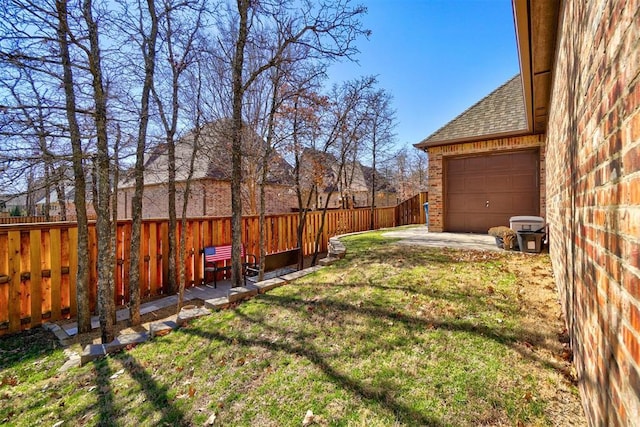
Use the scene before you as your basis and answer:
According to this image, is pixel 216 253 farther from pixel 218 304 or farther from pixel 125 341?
pixel 125 341

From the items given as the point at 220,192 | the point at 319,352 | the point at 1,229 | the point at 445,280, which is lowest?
the point at 319,352

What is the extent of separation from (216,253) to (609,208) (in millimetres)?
7523

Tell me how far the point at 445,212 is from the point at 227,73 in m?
7.75

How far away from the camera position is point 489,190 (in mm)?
8938

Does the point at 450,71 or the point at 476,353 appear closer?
the point at 476,353

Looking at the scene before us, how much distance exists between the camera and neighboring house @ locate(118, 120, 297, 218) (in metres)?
6.31

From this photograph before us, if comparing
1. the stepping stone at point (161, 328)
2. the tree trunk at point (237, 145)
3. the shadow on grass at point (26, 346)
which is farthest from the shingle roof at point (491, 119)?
the shadow on grass at point (26, 346)

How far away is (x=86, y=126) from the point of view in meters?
4.88

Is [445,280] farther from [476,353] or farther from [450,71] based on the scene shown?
[450,71]

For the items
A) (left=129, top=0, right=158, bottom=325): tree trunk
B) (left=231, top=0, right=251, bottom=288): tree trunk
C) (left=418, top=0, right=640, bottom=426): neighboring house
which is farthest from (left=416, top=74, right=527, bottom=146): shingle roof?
(left=129, top=0, right=158, bottom=325): tree trunk

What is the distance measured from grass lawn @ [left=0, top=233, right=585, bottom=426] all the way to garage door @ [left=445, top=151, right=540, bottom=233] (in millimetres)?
4800

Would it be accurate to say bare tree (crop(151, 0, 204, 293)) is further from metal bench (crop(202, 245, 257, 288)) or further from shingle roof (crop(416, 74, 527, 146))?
shingle roof (crop(416, 74, 527, 146))

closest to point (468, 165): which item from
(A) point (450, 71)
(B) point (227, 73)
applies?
(A) point (450, 71)

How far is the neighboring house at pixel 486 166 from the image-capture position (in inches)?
327
